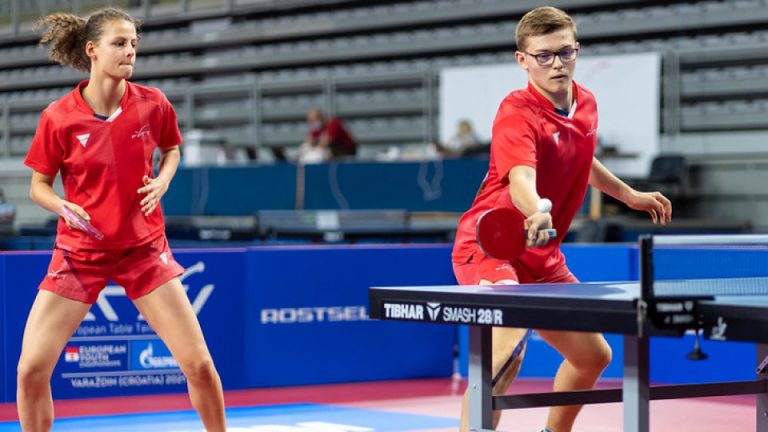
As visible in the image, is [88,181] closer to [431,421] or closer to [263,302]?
[431,421]

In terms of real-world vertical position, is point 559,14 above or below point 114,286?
above

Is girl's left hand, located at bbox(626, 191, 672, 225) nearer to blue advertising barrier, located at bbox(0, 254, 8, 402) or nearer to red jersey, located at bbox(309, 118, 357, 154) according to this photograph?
blue advertising barrier, located at bbox(0, 254, 8, 402)

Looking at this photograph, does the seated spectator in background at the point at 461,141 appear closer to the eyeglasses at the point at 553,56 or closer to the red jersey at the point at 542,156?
the red jersey at the point at 542,156

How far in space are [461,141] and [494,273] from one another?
9.68 m

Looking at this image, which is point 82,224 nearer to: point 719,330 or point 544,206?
Answer: point 544,206

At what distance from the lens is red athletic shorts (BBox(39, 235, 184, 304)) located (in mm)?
4023

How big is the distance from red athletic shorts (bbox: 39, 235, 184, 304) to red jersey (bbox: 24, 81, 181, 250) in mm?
32

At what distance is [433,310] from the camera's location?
3.24 m

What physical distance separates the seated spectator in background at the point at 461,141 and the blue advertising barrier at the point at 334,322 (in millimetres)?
5354

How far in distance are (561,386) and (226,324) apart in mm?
3575

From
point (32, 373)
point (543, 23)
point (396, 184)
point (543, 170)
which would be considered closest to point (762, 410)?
point (543, 170)

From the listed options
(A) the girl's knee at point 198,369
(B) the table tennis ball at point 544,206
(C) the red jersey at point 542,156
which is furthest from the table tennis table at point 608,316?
(A) the girl's knee at point 198,369

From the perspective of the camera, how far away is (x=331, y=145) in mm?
13836

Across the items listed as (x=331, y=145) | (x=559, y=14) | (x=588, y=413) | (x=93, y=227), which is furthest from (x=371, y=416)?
(x=331, y=145)
